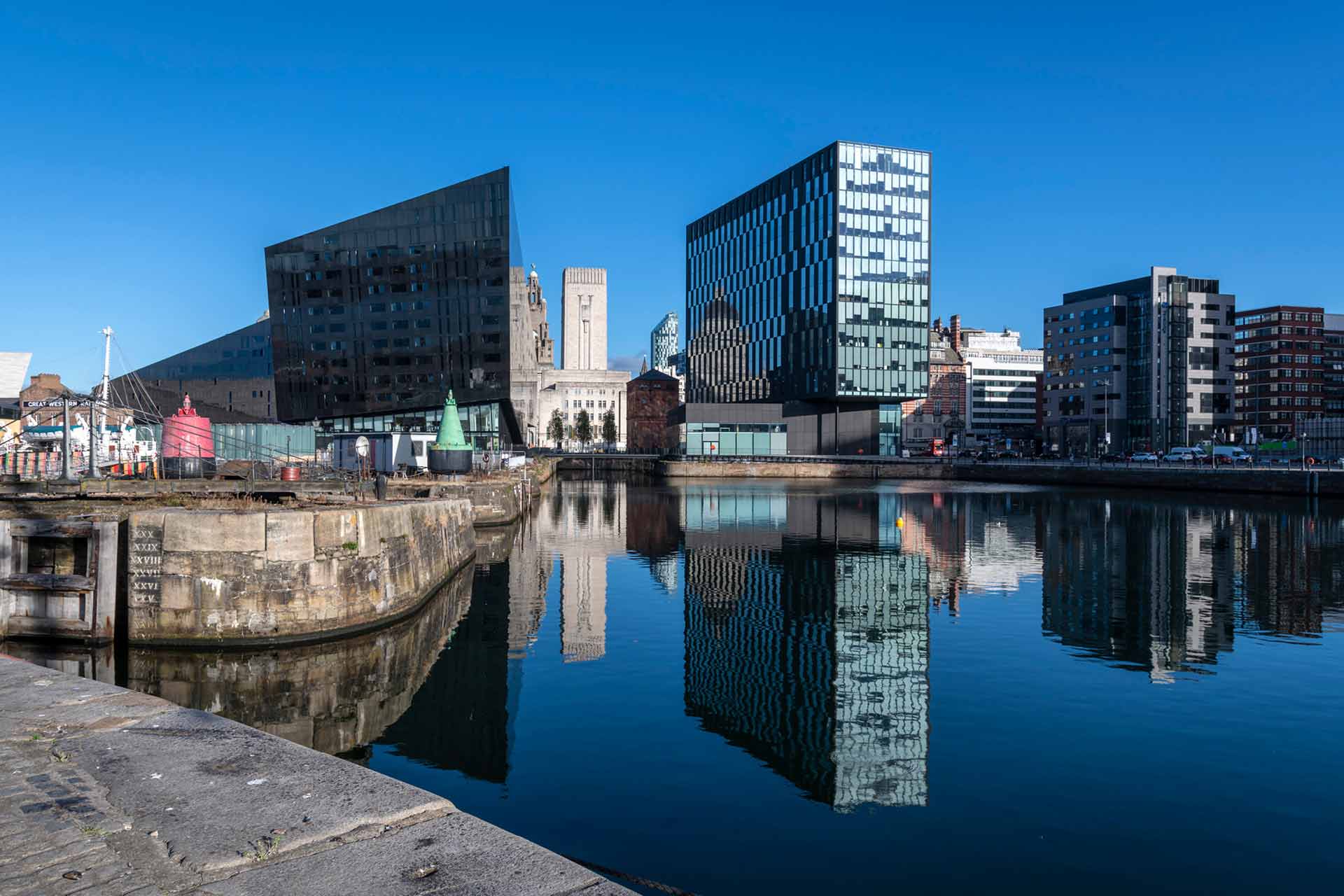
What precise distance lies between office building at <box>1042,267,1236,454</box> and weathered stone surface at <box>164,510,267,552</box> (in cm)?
16938

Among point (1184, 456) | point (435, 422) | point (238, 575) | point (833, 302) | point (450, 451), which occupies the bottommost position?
point (238, 575)

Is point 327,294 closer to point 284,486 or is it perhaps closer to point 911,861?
point 284,486

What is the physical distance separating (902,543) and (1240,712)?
31582mm

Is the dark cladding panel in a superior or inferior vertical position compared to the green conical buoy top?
superior

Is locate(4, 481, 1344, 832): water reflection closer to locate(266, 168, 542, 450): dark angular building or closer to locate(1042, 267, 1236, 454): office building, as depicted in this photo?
locate(266, 168, 542, 450): dark angular building

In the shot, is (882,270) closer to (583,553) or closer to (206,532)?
(583,553)

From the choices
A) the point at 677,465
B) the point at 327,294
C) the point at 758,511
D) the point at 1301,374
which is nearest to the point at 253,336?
the point at 327,294

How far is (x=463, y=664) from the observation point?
22.6m

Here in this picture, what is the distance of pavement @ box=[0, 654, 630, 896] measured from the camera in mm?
7254

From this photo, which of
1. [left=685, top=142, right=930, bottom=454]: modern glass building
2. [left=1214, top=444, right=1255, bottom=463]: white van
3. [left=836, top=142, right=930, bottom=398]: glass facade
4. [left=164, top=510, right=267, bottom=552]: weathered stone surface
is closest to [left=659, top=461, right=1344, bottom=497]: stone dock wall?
[left=685, top=142, right=930, bottom=454]: modern glass building

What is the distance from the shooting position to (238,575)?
22.4 meters

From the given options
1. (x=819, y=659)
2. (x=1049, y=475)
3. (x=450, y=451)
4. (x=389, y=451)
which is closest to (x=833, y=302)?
(x=1049, y=475)

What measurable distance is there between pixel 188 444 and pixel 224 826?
42568 millimetres

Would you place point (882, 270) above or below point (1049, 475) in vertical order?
above
